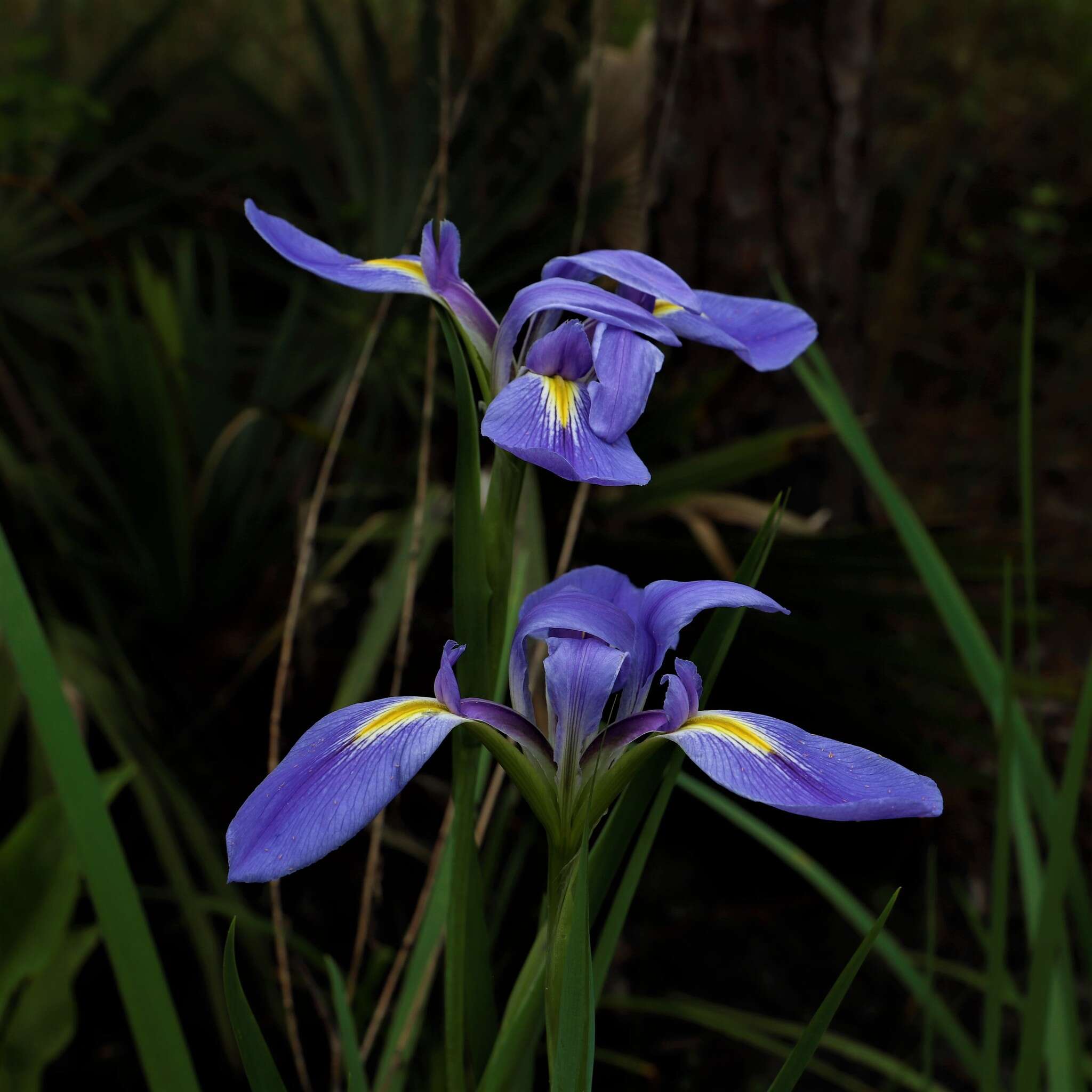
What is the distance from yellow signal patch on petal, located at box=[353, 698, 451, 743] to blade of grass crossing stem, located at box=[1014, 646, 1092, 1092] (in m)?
0.41

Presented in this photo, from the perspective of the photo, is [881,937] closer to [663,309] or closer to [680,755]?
[680,755]

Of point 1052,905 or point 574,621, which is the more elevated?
point 574,621

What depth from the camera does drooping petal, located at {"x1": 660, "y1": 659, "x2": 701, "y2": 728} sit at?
1.71 feet

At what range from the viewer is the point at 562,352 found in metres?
0.55

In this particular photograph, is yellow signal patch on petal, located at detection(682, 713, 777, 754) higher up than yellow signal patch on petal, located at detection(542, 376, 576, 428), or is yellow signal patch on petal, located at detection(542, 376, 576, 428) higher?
yellow signal patch on petal, located at detection(542, 376, 576, 428)

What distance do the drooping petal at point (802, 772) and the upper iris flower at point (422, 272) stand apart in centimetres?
26

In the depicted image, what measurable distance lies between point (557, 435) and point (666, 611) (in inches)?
4.9

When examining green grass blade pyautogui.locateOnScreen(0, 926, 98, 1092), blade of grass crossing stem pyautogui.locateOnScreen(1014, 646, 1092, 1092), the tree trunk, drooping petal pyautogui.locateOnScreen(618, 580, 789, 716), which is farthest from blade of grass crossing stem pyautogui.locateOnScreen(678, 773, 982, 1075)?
the tree trunk

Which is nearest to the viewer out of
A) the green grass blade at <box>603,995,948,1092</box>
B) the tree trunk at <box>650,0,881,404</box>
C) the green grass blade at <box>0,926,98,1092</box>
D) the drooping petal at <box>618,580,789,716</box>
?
the drooping petal at <box>618,580,789,716</box>

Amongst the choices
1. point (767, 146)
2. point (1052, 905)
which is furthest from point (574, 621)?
point (767, 146)

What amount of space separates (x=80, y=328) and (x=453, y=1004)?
216 centimetres

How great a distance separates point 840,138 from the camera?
190cm

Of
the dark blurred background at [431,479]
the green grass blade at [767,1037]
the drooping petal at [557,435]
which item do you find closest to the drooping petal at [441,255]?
the drooping petal at [557,435]

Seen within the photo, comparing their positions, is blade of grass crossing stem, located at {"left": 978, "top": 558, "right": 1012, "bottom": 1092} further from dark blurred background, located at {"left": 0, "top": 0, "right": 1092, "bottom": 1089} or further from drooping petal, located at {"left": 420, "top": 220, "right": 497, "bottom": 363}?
dark blurred background, located at {"left": 0, "top": 0, "right": 1092, "bottom": 1089}
